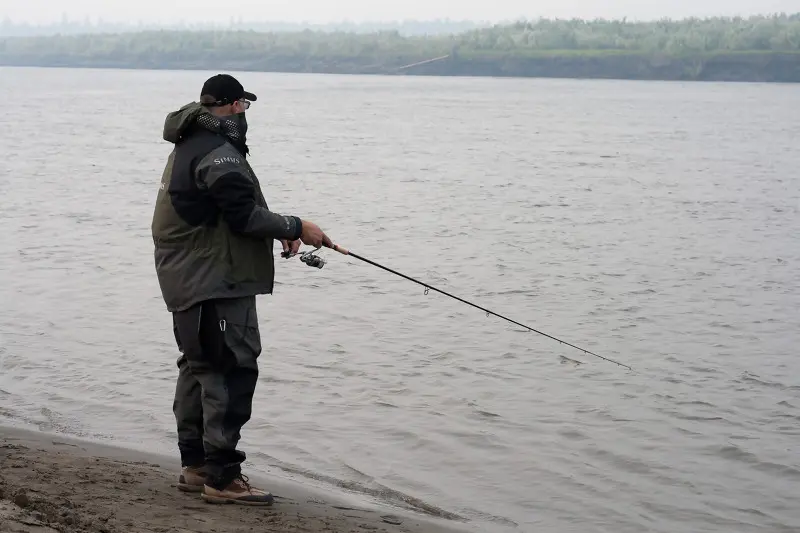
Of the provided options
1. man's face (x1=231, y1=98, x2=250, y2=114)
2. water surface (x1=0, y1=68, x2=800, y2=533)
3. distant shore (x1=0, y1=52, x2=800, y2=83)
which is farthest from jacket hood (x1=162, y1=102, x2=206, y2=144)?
distant shore (x1=0, y1=52, x2=800, y2=83)

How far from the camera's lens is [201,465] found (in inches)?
199

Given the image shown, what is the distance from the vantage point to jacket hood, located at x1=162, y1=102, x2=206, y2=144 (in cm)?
471

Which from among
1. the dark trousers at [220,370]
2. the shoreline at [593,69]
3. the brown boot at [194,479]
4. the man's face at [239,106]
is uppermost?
the man's face at [239,106]

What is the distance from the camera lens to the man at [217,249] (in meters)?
4.65

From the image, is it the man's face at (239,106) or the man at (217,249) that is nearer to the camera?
the man at (217,249)

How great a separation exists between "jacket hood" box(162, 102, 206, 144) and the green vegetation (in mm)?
102555

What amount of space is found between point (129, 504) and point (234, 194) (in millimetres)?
1272

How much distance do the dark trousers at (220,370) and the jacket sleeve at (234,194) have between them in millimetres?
311

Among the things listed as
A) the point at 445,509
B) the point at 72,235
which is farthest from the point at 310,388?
the point at 72,235

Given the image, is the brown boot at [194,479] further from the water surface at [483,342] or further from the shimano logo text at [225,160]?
the shimano logo text at [225,160]

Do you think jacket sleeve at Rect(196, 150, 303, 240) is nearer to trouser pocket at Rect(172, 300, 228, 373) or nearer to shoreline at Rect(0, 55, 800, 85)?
trouser pocket at Rect(172, 300, 228, 373)

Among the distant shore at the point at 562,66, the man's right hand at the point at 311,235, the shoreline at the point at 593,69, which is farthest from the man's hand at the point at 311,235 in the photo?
the distant shore at the point at 562,66

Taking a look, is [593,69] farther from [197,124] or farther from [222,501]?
[222,501]

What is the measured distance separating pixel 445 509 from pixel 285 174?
18488 mm
